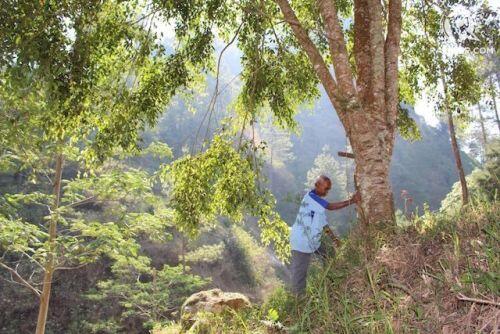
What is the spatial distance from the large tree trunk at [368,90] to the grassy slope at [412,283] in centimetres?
84

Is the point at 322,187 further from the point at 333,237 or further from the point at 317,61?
the point at 317,61

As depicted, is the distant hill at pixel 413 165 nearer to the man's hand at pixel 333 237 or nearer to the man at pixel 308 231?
the man at pixel 308 231

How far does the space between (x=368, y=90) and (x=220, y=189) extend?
3.18m

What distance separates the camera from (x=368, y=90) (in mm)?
5875

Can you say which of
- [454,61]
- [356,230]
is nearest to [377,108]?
[356,230]

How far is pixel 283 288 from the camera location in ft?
17.3

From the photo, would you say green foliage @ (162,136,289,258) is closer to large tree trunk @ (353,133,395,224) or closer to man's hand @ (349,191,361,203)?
man's hand @ (349,191,361,203)

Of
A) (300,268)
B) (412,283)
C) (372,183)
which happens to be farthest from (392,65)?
(412,283)

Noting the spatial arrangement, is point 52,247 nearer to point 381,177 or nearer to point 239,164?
point 239,164

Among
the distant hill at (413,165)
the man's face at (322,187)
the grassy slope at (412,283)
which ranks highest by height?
the distant hill at (413,165)

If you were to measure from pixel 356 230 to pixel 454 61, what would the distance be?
5.46 meters

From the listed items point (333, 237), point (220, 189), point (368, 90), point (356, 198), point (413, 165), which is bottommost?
point (333, 237)

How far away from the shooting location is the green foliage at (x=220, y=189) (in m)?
7.52

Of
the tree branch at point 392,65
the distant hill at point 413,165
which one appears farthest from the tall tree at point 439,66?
the distant hill at point 413,165
